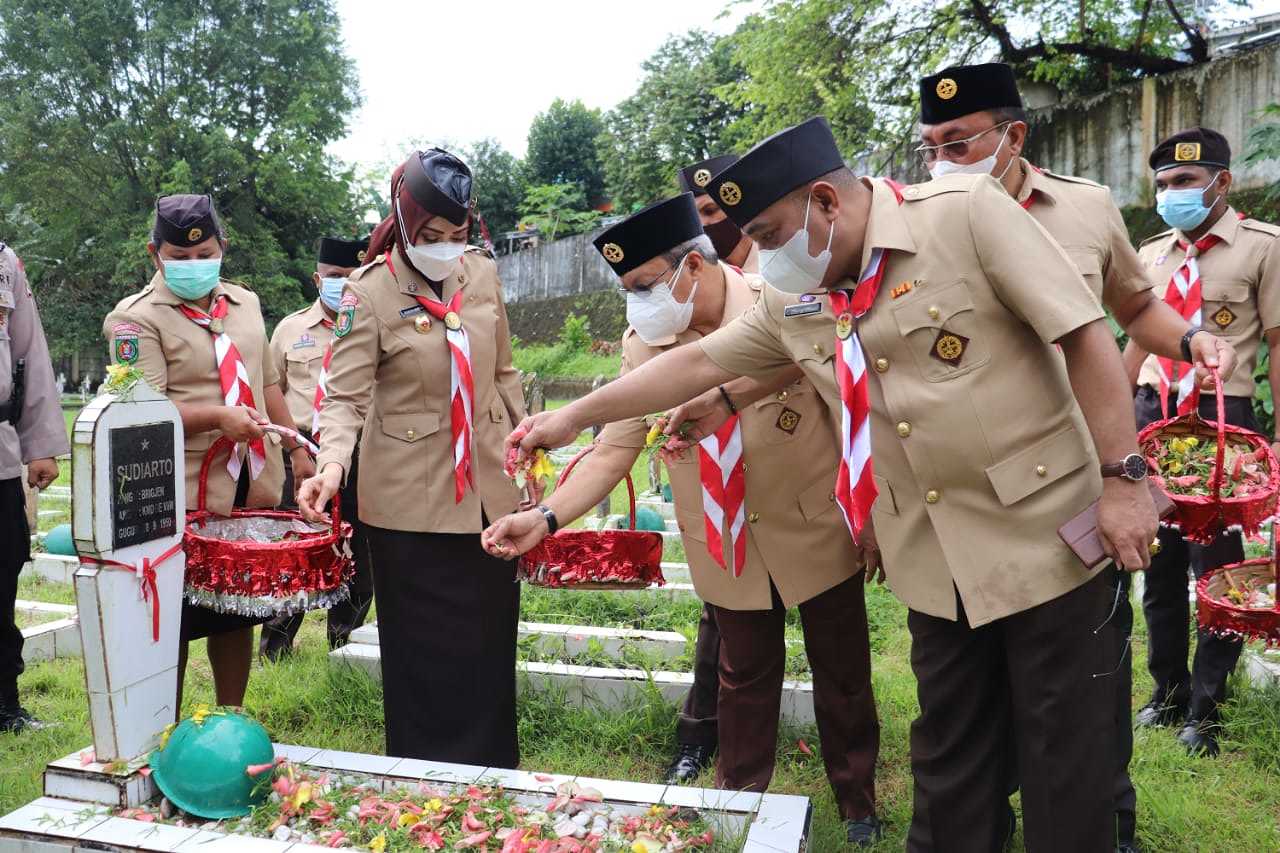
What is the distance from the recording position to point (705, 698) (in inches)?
159

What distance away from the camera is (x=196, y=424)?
12.5ft

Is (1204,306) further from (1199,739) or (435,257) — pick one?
(435,257)

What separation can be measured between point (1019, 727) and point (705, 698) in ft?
6.30

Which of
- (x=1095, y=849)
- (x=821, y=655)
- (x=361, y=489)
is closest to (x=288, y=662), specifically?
(x=361, y=489)

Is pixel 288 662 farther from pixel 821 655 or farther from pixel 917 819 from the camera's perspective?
pixel 917 819

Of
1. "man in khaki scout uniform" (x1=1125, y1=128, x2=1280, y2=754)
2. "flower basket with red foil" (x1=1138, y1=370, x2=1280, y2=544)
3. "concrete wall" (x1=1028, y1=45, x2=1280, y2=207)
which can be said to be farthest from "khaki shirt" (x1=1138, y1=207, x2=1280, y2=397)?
"concrete wall" (x1=1028, y1=45, x2=1280, y2=207)

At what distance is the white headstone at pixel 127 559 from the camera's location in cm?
303

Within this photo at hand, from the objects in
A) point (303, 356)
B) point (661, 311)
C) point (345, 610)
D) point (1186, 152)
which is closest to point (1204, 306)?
point (1186, 152)

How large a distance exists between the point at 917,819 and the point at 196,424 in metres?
2.88

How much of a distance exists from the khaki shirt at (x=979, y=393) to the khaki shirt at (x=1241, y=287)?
2.39m

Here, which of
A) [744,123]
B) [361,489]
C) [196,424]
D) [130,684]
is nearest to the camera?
[130,684]

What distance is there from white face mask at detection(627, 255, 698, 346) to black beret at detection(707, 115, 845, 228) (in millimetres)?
920

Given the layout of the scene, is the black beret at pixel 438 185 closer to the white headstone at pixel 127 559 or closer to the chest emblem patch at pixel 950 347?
the white headstone at pixel 127 559

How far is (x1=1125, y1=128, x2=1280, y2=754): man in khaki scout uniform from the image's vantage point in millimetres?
4164
